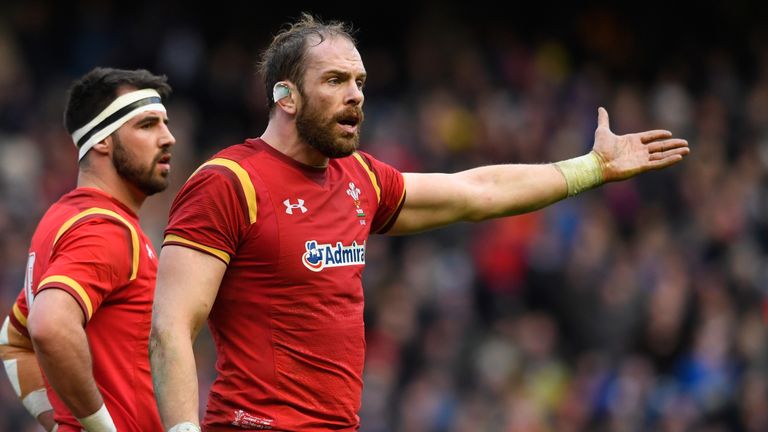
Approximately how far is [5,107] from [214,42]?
11.0 feet

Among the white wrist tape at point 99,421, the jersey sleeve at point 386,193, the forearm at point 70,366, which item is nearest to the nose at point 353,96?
the jersey sleeve at point 386,193

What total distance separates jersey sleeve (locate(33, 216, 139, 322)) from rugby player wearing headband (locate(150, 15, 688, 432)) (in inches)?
13.3

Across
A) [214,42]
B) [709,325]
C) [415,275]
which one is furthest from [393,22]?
[709,325]

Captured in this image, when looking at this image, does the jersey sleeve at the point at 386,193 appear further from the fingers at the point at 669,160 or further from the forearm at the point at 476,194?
the fingers at the point at 669,160

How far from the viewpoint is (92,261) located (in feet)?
17.4

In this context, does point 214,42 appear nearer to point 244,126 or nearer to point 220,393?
point 244,126

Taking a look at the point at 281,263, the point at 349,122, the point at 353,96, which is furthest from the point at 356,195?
the point at 281,263

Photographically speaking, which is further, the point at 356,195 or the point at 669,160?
the point at 669,160

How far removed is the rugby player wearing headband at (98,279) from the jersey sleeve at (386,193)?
0.93 m

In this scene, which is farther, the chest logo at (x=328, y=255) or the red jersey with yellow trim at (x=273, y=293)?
the chest logo at (x=328, y=255)

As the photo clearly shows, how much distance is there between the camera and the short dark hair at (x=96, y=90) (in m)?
5.99

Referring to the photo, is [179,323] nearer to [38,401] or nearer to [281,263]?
[281,263]

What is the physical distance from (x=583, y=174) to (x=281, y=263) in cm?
162

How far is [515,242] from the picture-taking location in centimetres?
1441
